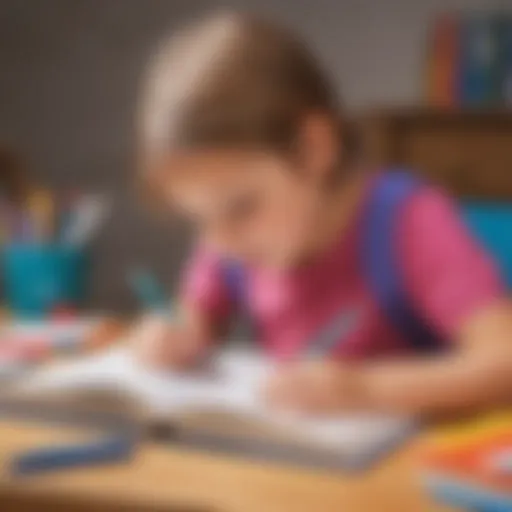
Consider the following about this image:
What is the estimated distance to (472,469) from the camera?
412mm

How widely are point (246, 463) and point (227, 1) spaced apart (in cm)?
26

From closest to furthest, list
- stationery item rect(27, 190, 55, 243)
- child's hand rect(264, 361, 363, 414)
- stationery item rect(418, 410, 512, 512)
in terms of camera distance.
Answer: stationery item rect(418, 410, 512, 512), child's hand rect(264, 361, 363, 414), stationery item rect(27, 190, 55, 243)

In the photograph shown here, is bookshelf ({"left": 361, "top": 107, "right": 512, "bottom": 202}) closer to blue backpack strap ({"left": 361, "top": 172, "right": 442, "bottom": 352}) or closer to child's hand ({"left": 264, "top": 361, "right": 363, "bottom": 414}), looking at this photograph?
blue backpack strap ({"left": 361, "top": 172, "right": 442, "bottom": 352})

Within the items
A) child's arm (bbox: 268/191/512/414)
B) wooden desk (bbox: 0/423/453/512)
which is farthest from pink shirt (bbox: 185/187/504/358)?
wooden desk (bbox: 0/423/453/512)

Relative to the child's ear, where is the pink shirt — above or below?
below

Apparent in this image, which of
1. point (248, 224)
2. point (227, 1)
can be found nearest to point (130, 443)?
point (248, 224)

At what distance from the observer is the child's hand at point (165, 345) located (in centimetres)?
59

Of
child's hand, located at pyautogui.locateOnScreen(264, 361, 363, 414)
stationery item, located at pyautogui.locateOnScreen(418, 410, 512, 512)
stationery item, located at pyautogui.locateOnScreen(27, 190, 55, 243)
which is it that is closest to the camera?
stationery item, located at pyautogui.locateOnScreen(418, 410, 512, 512)

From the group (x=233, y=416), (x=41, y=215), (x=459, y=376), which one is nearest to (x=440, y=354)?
(x=459, y=376)

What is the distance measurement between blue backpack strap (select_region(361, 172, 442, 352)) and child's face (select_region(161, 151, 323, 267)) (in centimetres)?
3

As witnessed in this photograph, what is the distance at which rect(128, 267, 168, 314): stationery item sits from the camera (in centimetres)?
59

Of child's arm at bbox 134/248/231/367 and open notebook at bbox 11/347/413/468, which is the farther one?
child's arm at bbox 134/248/231/367

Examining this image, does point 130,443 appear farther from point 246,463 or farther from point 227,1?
point 227,1

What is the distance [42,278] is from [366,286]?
8.3 inches
